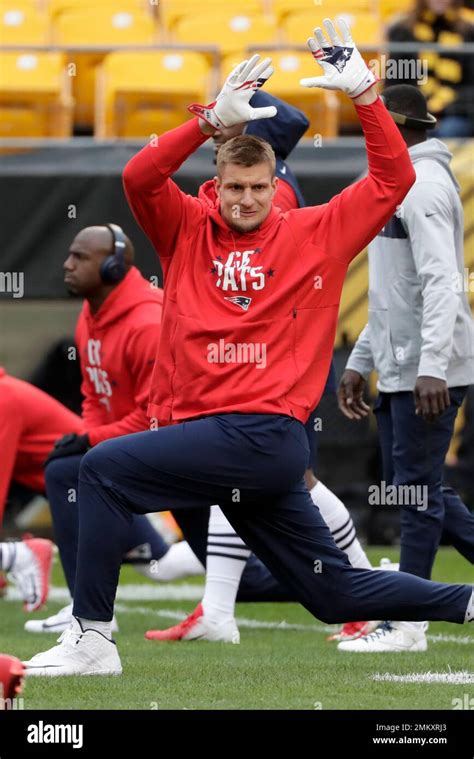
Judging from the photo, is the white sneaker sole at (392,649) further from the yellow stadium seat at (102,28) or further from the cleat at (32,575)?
the yellow stadium seat at (102,28)

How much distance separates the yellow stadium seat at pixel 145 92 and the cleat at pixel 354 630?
5.62m

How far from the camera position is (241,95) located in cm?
465

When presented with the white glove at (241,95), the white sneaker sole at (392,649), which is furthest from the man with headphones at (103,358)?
the white glove at (241,95)

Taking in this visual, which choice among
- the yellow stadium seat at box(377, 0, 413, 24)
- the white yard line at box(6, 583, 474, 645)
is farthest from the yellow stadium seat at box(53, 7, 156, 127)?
the white yard line at box(6, 583, 474, 645)

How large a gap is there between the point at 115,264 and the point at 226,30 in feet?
19.9

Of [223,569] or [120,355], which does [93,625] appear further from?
[120,355]

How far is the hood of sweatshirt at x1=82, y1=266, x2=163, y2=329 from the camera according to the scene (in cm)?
674

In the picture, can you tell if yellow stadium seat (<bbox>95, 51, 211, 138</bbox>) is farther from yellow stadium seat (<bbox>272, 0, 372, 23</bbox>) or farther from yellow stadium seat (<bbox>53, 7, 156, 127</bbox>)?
yellow stadium seat (<bbox>272, 0, 372, 23</bbox>)

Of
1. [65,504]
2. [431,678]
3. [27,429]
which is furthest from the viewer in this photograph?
[27,429]

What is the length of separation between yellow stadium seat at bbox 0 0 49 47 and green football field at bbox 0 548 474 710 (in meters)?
6.08

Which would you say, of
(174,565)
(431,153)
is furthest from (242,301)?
(174,565)

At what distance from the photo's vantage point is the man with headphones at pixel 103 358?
662 cm
